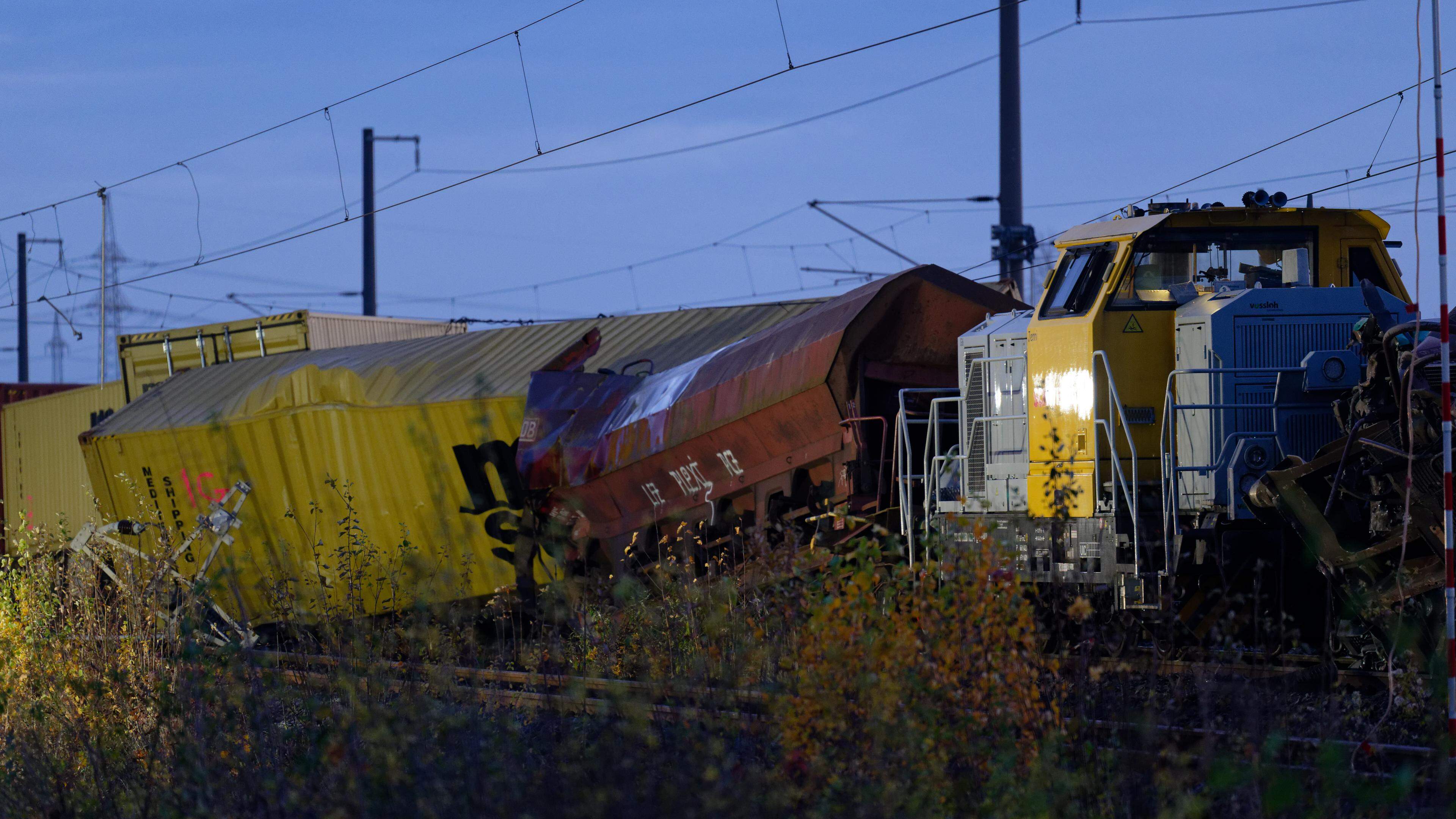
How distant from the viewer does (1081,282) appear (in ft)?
33.2

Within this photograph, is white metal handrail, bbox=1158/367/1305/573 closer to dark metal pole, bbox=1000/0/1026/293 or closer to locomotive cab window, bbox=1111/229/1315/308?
locomotive cab window, bbox=1111/229/1315/308

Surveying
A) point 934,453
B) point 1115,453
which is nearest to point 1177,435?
point 1115,453

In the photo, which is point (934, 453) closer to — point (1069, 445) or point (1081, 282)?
point (1069, 445)

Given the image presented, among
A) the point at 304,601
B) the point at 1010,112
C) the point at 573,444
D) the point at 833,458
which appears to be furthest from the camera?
the point at 1010,112

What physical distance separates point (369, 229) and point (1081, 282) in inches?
1088

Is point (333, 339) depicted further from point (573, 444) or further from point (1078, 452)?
point (1078, 452)

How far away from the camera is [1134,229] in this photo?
9.93 meters

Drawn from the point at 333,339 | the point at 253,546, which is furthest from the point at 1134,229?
the point at 333,339

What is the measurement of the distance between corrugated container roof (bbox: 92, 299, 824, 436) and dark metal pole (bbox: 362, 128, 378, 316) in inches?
461

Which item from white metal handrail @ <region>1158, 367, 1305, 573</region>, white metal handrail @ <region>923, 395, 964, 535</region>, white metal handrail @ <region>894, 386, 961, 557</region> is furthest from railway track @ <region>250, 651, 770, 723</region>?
white metal handrail @ <region>1158, 367, 1305, 573</region>

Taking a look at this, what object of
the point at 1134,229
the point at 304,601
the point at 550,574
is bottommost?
the point at 550,574

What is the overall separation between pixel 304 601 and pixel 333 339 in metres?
21.0

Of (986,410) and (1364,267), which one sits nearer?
(1364,267)

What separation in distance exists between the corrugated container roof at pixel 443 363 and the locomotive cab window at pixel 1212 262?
8.04 m
